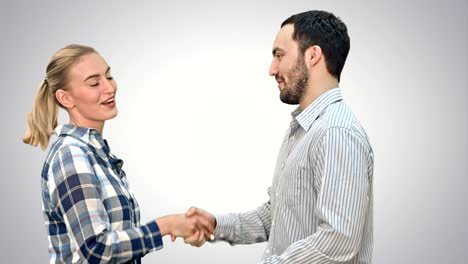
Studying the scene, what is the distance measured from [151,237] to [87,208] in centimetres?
21

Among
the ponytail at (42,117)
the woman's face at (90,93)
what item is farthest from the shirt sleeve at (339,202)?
the ponytail at (42,117)

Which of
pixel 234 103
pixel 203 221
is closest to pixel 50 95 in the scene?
pixel 203 221

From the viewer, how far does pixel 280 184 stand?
2006 millimetres

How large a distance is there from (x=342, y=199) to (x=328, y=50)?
0.46 meters

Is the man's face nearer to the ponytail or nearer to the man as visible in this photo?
the man

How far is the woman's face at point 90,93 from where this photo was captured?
6.92 feet

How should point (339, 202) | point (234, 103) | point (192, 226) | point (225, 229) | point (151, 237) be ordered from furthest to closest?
point (234, 103) < point (225, 229) < point (192, 226) < point (151, 237) < point (339, 202)

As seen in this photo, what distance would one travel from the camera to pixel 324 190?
71.6 inches

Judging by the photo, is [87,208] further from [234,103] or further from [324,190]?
[234,103]

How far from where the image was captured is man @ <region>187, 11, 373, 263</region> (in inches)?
71.4

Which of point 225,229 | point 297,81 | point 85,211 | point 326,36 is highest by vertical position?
point 326,36

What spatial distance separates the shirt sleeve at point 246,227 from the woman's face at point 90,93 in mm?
578

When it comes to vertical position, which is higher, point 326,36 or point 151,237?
point 326,36

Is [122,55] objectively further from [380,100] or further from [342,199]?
[342,199]
